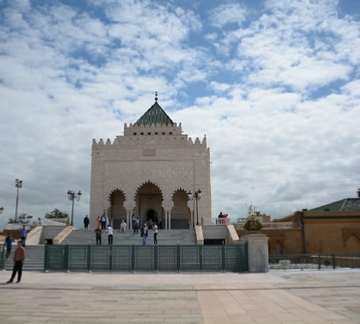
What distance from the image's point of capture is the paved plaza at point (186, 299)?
6035mm

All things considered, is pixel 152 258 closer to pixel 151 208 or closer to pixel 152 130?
pixel 151 208

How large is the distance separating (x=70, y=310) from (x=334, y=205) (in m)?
22.1

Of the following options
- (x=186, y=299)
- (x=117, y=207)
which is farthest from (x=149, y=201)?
(x=186, y=299)

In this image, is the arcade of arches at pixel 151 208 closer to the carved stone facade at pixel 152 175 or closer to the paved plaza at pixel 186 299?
the carved stone facade at pixel 152 175

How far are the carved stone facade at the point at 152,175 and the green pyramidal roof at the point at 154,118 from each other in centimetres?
288

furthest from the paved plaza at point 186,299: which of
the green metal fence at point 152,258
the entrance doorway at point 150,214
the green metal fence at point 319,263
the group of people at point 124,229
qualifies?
the entrance doorway at point 150,214

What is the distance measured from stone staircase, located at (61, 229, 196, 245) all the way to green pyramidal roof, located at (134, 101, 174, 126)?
1218 cm

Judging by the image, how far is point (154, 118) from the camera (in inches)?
1310

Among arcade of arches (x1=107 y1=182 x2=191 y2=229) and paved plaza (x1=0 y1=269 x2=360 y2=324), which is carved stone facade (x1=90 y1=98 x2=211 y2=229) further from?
paved plaza (x1=0 y1=269 x2=360 y2=324)

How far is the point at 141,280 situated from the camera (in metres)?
11.0

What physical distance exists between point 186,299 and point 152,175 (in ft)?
68.0

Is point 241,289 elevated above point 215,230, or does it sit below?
below

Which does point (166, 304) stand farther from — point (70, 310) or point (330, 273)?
point (330, 273)

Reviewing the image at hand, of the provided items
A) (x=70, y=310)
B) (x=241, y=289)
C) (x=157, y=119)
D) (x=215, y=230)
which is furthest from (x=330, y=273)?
→ (x=157, y=119)
